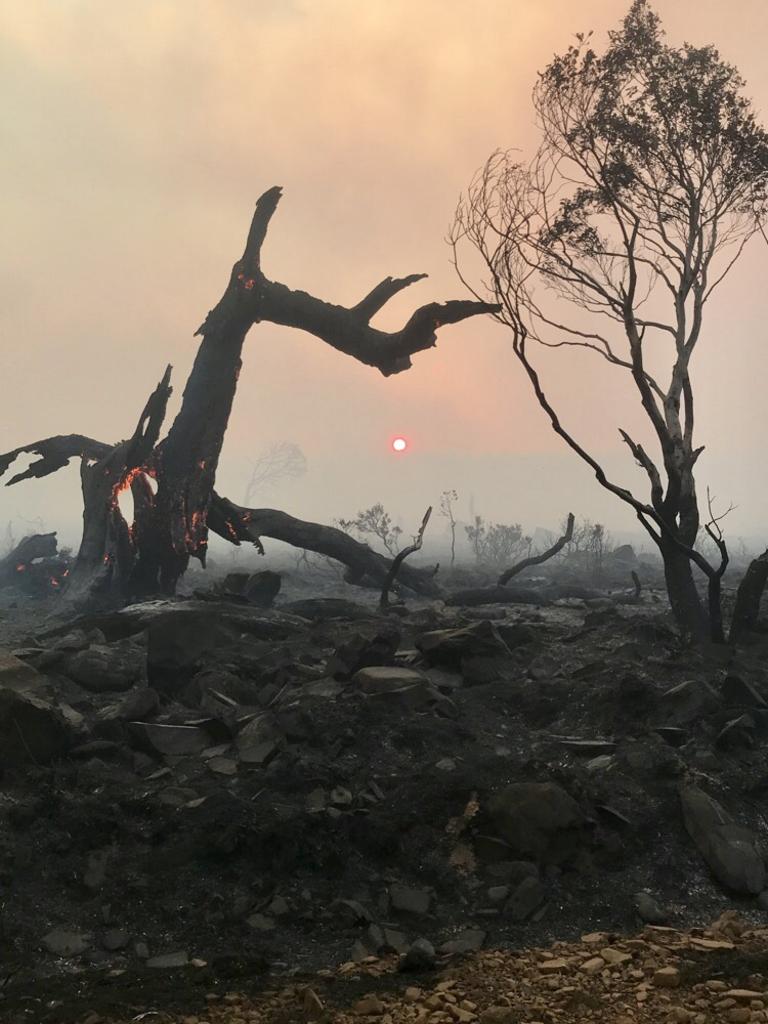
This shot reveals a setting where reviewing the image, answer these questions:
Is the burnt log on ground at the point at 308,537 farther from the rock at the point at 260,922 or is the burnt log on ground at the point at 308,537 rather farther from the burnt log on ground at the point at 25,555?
the rock at the point at 260,922

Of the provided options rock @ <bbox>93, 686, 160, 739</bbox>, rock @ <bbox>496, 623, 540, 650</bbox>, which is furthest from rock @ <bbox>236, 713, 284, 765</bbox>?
rock @ <bbox>496, 623, 540, 650</bbox>

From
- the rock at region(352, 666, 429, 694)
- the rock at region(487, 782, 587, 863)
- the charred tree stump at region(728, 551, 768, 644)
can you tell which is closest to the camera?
the rock at region(487, 782, 587, 863)

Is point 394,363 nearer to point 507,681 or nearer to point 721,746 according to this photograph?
point 507,681

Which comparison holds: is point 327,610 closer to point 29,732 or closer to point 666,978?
point 29,732

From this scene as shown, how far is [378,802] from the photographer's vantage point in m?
5.79

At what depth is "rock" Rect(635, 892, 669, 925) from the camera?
4703 millimetres

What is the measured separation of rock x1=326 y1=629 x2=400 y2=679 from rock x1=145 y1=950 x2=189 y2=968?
419cm

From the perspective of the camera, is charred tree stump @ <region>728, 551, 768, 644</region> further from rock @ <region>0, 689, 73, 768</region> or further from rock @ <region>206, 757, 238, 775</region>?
rock @ <region>0, 689, 73, 768</region>

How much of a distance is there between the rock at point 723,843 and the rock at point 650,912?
62 cm

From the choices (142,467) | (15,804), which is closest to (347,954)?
(15,804)

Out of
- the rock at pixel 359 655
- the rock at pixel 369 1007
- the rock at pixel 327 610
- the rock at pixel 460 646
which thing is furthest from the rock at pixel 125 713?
the rock at pixel 327 610

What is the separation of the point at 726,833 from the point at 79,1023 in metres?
4.27

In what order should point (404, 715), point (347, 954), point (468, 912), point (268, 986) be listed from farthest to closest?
point (404, 715) < point (468, 912) < point (347, 954) < point (268, 986)

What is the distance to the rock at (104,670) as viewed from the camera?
8.60 metres
